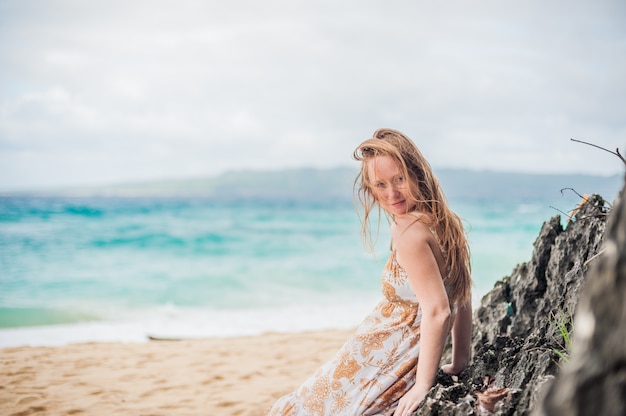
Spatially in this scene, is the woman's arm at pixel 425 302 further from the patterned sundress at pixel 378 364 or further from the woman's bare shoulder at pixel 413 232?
the patterned sundress at pixel 378 364

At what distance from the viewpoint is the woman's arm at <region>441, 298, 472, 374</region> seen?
323 cm

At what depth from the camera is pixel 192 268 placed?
20953mm

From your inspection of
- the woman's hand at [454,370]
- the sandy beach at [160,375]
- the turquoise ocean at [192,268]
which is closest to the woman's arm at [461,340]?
the woman's hand at [454,370]

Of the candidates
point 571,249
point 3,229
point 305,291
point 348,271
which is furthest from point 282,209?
point 571,249

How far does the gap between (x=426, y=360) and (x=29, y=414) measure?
13.9ft

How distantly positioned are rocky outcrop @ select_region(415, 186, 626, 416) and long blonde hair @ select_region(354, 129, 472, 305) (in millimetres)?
428

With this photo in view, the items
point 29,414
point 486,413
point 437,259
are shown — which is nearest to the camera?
point 486,413

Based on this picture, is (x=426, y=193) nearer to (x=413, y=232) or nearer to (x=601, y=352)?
(x=413, y=232)

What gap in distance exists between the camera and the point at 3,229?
93.3ft

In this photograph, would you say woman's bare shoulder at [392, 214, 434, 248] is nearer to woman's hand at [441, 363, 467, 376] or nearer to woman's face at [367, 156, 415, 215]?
woman's face at [367, 156, 415, 215]

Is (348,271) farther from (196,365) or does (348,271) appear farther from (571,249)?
(571,249)

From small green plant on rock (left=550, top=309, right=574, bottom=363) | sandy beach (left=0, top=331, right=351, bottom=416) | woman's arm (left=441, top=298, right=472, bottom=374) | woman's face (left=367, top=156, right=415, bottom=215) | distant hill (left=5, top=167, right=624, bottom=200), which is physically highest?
distant hill (left=5, top=167, right=624, bottom=200)

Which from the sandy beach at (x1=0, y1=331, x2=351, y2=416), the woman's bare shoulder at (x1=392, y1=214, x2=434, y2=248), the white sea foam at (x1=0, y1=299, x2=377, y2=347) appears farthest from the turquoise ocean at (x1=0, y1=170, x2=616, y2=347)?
the sandy beach at (x1=0, y1=331, x2=351, y2=416)

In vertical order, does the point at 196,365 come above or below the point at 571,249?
below
